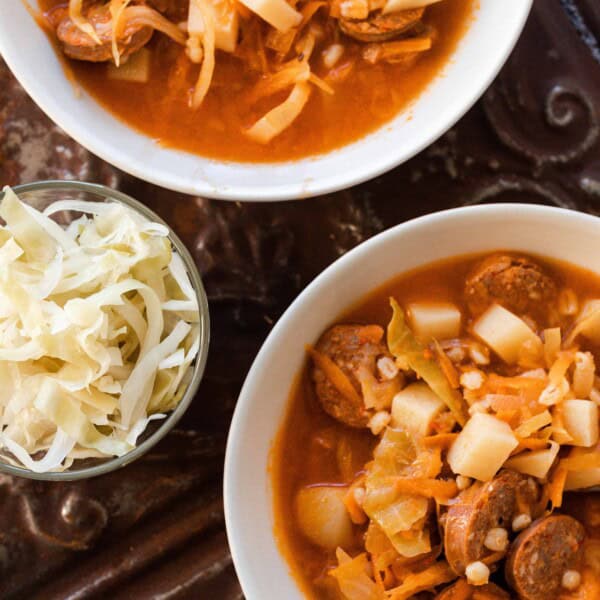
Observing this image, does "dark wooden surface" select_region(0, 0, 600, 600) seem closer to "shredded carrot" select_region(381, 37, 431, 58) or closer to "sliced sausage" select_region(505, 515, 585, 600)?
"shredded carrot" select_region(381, 37, 431, 58)

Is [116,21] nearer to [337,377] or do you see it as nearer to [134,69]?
[134,69]

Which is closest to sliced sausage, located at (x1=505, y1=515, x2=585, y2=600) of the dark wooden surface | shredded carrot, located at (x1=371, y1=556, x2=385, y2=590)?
shredded carrot, located at (x1=371, y1=556, x2=385, y2=590)

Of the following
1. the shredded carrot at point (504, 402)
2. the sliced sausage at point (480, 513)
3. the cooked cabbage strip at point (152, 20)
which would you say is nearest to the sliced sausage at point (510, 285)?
the shredded carrot at point (504, 402)

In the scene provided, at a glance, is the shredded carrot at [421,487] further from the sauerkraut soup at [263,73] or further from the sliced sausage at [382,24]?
the sliced sausage at [382,24]

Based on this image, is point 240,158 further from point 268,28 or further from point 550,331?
point 550,331

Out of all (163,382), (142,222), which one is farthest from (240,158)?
(163,382)
